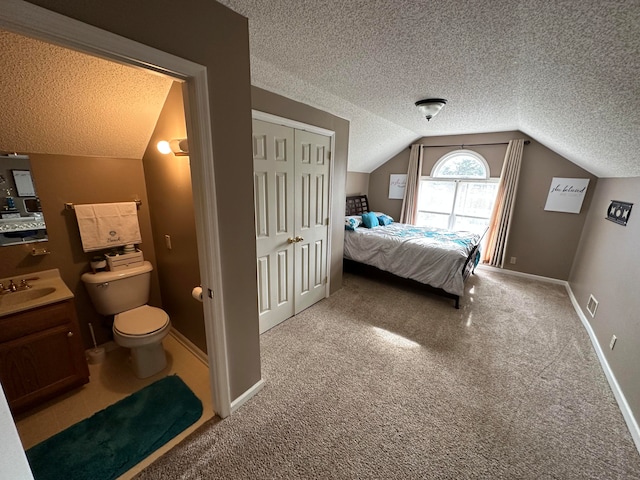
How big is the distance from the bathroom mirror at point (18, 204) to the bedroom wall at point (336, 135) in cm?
165

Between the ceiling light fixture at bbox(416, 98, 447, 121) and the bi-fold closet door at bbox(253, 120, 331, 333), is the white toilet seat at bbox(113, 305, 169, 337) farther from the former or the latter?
the ceiling light fixture at bbox(416, 98, 447, 121)

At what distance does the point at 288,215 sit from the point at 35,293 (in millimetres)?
1908

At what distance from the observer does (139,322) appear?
1956 millimetres

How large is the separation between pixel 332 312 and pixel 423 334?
39.2 inches

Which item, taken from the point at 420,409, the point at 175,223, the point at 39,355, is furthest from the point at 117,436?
the point at 420,409

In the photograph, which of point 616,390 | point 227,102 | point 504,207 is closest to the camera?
point 227,102

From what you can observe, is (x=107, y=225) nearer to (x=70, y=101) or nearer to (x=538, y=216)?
(x=70, y=101)

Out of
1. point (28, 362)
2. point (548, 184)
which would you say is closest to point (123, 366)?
point (28, 362)

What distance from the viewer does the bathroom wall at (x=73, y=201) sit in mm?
1802

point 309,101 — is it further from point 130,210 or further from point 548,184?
point 548,184

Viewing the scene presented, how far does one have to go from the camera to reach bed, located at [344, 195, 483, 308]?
3.07 meters

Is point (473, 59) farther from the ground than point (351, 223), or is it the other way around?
point (473, 59)

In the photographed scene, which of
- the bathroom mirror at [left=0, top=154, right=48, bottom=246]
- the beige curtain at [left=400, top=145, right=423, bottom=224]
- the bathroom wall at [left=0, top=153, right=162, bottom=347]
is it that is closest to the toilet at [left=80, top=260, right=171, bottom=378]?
the bathroom wall at [left=0, top=153, right=162, bottom=347]

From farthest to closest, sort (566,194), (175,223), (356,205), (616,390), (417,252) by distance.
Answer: (356,205) < (566,194) < (417,252) < (175,223) < (616,390)
